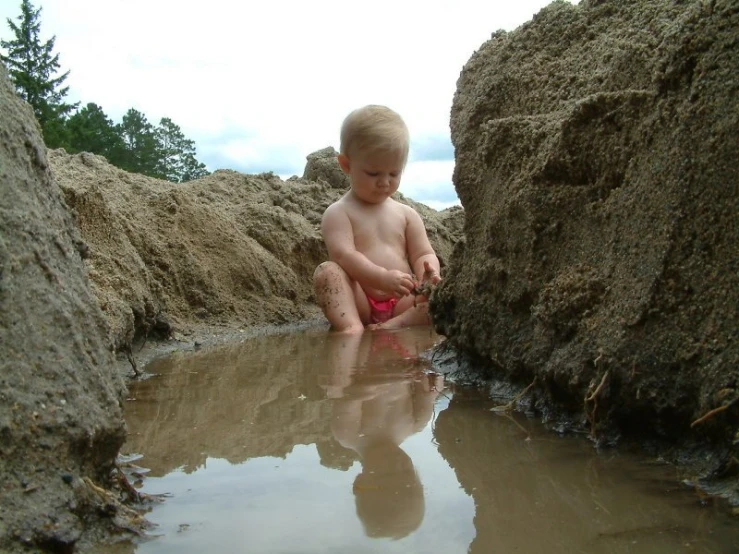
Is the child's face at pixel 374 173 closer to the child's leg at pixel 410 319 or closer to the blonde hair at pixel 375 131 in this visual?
the blonde hair at pixel 375 131

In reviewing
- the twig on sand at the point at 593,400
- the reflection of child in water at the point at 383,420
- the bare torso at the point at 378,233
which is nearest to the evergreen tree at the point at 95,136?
the bare torso at the point at 378,233

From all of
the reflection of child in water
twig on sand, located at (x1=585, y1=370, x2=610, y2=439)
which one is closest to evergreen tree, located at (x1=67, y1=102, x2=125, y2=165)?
the reflection of child in water

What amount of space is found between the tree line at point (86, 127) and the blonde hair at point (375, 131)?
14.8m

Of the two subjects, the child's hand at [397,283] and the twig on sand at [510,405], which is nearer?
the twig on sand at [510,405]

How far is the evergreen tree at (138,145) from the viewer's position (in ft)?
66.2

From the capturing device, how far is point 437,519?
4.42ft

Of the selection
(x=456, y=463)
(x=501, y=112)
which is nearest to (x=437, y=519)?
(x=456, y=463)

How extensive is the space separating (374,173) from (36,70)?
21.4 metres

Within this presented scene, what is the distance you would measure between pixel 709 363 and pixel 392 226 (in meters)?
→ 3.63

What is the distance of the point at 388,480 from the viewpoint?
155 cm

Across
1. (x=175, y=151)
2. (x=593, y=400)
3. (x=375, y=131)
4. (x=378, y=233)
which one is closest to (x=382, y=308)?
(x=378, y=233)

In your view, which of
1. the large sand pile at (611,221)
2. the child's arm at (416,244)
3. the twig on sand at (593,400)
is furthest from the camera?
the child's arm at (416,244)

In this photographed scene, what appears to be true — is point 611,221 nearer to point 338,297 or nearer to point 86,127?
point 338,297

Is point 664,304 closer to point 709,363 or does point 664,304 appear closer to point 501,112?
point 709,363
